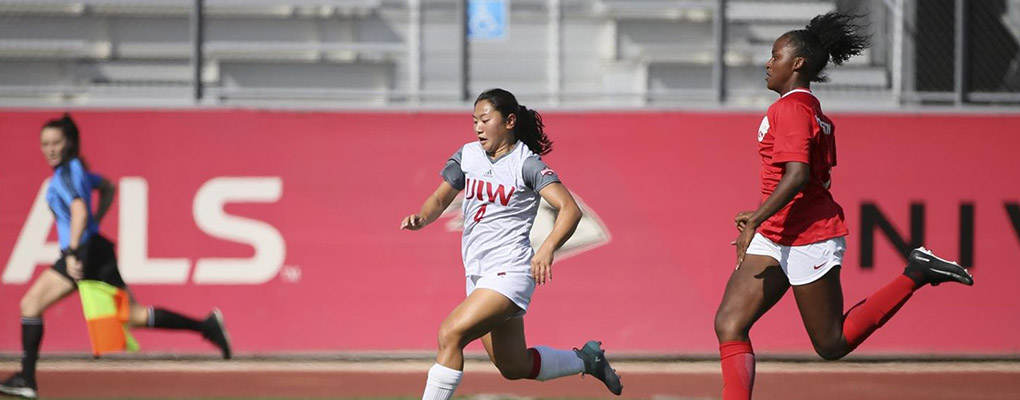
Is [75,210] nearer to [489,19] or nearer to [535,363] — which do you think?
[489,19]

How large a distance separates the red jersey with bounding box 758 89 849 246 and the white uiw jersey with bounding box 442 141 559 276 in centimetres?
108

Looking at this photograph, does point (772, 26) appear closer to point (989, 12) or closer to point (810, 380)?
point (989, 12)

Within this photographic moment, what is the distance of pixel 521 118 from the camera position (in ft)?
22.6

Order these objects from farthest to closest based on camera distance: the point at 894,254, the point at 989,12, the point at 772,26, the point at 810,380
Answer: the point at 772,26
the point at 989,12
the point at 894,254
the point at 810,380

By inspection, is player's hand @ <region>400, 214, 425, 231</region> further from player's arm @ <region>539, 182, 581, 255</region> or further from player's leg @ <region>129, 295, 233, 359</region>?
player's leg @ <region>129, 295, 233, 359</region>

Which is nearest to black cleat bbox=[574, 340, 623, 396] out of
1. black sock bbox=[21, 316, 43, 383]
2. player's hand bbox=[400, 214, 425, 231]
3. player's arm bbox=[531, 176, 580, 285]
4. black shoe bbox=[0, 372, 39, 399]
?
player's arm bbox=[531, 176, 580, 285]

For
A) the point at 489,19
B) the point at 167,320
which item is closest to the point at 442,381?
the point at 167,320

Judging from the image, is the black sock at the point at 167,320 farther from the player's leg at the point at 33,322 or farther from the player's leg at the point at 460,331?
the player's leg at the point at 460,331

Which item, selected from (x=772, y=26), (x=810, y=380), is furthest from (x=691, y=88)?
(x=810, y=380)

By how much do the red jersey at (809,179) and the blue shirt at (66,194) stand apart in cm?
555

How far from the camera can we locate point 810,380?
9.95 meters

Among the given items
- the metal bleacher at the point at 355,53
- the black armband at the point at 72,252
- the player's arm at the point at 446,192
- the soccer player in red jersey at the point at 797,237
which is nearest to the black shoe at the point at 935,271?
the soccer player in red jersey at the point at 797,237

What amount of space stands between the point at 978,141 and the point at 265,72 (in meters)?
6.48

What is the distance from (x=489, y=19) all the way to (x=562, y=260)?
2480 mm
